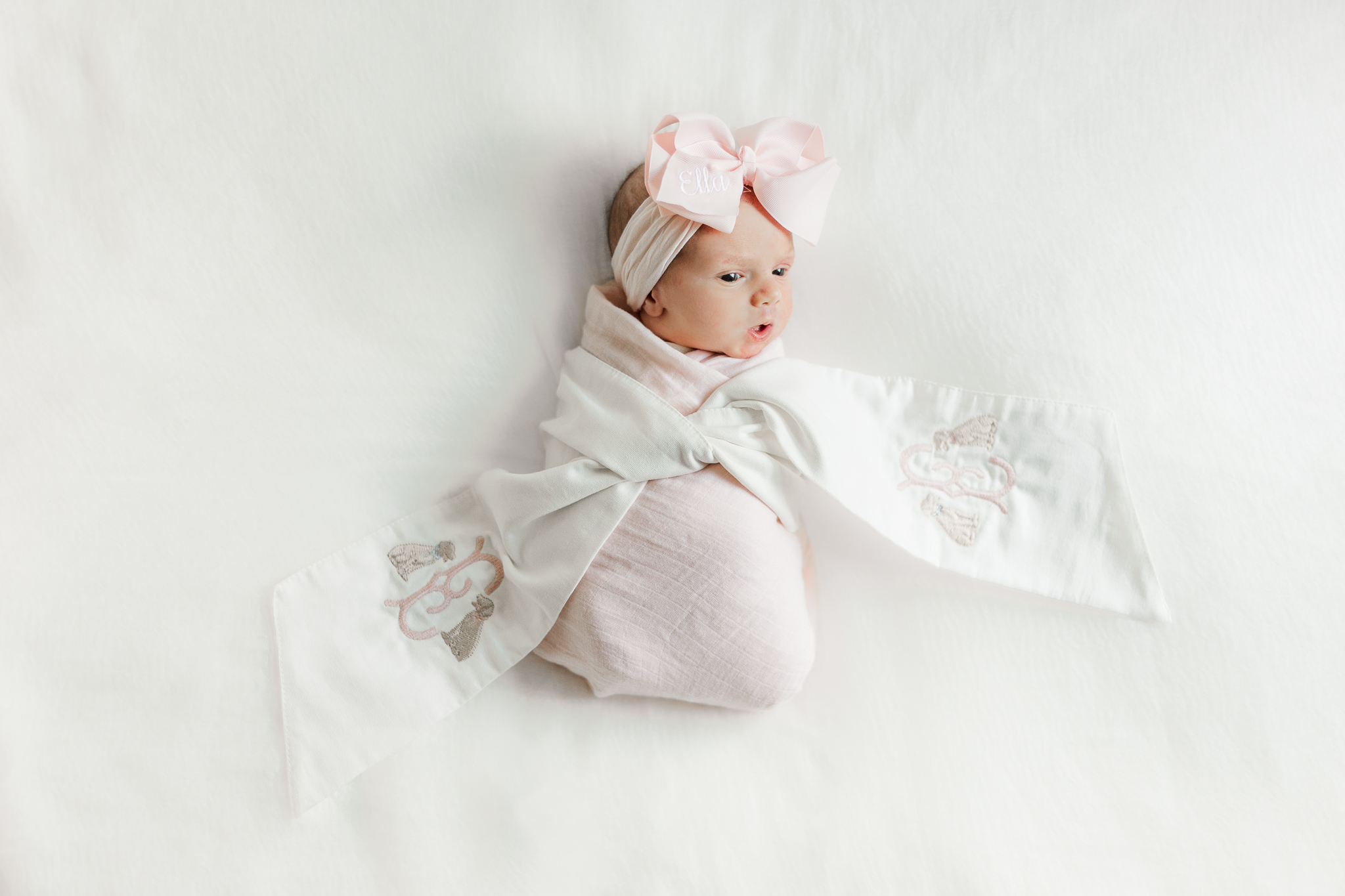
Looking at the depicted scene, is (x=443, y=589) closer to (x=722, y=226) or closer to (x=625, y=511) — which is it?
(x=625, y=511)

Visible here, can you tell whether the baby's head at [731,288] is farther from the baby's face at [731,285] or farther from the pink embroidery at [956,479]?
the pink embroidery at [956,479]

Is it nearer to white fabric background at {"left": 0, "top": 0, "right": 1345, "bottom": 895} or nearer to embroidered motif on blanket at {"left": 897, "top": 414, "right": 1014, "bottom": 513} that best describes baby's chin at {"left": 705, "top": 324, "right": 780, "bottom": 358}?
white fabric background at {"left": 0, "top": 0, "right": 1345, "bottom": 895}

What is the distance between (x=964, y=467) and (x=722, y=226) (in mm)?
458

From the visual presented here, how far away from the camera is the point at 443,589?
1.15m

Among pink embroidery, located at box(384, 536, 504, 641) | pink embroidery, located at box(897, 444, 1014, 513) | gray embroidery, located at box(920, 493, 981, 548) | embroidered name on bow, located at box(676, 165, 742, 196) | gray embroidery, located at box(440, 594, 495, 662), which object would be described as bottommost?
gray embroidery, located at box(440, 594, 495, 662)

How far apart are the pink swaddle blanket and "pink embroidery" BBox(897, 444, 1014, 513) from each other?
0.71 feet

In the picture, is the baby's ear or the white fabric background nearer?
the white fabric background

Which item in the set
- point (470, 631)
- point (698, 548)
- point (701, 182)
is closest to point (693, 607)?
point (698, 548)

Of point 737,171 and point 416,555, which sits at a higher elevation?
point 737,171

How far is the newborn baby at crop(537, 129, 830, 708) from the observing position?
3.50 ft

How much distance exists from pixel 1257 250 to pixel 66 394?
156cm

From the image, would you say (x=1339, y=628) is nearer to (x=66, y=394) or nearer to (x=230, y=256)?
(x=230, y=256)

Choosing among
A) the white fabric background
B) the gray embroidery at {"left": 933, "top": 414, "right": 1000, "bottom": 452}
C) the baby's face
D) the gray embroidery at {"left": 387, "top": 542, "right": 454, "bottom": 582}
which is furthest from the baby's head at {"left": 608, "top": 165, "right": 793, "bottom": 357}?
the gray embroidery at {"left": 387, "top": 542, "right": 454, "bottom": 582}

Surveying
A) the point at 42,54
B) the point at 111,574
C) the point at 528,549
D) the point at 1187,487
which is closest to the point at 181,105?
the point at 42,54
